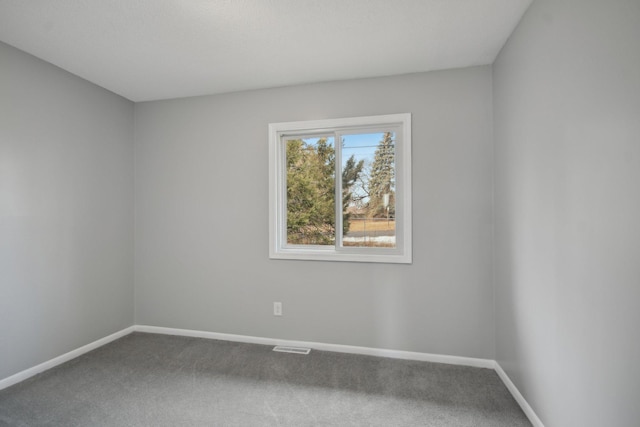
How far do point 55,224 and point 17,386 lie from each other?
122 centimetres

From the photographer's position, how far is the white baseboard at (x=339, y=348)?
2.69 metres

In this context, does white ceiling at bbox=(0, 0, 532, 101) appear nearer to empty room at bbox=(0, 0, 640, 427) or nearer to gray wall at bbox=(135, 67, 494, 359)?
empty room at bbox=(0, 0, 640, 427)

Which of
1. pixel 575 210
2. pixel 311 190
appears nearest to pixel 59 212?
pixel 311 190

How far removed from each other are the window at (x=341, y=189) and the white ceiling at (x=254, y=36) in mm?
507

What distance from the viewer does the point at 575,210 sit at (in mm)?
1486

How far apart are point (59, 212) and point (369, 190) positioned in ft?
8.82

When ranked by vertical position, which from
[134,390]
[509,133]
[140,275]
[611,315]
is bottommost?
[134,390]

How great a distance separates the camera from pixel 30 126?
250 centimetres

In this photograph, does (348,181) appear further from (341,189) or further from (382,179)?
(382,179)

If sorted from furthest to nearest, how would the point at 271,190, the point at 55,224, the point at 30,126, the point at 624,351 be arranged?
the point at 271,190 → the point at 55,224 → the point at 30,126 → the point at 624,351

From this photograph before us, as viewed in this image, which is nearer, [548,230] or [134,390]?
[548,230]

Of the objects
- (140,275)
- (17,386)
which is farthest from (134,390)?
(140,275)

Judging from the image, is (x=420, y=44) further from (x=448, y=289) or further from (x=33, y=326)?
(x=33, y=326)

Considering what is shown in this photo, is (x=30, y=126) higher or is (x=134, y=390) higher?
(x=30, y=126)
